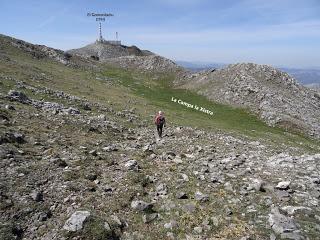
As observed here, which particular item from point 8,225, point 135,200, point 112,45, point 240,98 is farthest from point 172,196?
point 112,45

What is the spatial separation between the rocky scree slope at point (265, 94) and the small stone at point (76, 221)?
41.0 meters

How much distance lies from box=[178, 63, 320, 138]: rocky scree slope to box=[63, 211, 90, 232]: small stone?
40980mm

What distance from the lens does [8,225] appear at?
13344 millimetres

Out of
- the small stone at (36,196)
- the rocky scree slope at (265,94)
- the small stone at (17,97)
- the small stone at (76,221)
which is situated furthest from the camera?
the rocky scree slope at (265,94)

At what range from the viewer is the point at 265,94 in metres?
58.8

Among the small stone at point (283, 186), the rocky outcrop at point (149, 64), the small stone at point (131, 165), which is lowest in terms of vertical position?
the small stone at point (283, 186)

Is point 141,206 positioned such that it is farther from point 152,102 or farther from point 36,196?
point 152,102

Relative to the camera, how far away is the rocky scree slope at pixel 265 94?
5344cm

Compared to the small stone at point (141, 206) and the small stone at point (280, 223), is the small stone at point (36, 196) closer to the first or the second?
the small stone at point (141, 206)

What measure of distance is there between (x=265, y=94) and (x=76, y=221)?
161ft

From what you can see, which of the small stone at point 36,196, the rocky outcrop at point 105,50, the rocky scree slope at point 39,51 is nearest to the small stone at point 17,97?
the small stone at point 36,196

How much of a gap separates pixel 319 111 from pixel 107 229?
56314 mm

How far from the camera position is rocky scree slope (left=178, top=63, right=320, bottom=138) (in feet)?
175

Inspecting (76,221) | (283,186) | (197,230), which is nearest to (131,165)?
A: (76,221)
